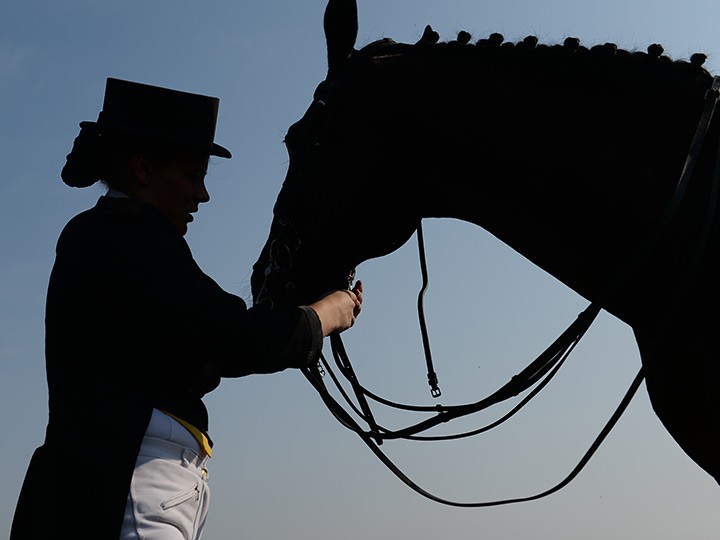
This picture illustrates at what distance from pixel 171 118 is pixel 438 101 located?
3.49 feet

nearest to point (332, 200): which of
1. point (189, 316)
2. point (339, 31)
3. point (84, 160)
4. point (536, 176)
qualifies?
point (339, 31)

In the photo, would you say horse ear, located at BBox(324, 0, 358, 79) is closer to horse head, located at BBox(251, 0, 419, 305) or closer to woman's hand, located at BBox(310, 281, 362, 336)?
horse head, located at BBox(251, 0, 419, 305)

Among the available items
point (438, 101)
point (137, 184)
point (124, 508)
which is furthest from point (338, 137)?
point (124, 508)

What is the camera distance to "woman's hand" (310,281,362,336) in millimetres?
3178

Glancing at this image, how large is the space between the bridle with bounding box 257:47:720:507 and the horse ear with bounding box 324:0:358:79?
85 mm

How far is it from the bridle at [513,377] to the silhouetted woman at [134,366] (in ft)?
3.06

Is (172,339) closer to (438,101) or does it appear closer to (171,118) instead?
(171,118)

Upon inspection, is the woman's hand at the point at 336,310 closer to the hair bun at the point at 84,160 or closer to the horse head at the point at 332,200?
the horse head at the point at 332,200

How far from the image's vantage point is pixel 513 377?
374 cm

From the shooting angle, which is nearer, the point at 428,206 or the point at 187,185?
the point at 187,185

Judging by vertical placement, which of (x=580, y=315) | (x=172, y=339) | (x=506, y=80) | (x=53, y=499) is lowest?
(x=53, y=499)

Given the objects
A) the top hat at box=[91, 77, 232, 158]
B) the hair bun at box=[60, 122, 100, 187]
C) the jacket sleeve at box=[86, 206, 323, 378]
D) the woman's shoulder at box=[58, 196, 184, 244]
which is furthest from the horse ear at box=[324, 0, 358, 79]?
the jacket sleeve at box=[86, 206, 323, 378]

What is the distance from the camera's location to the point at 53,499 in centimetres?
278

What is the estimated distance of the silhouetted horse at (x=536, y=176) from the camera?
3346mm
